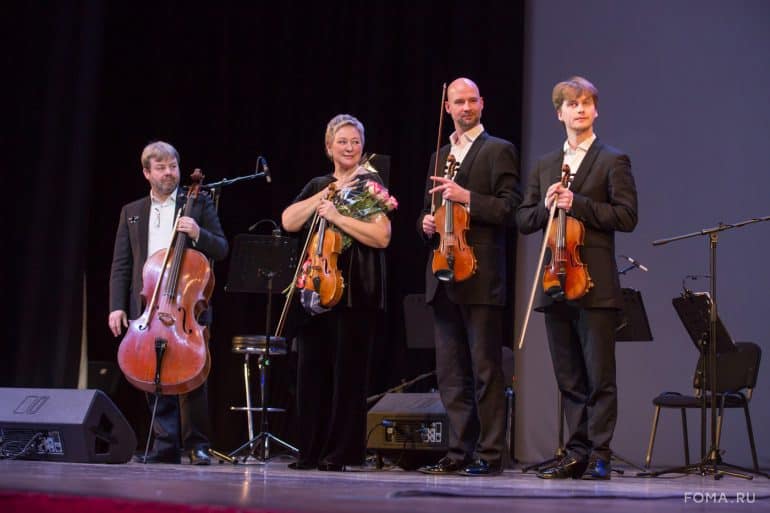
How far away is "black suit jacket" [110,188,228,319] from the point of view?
4.96m

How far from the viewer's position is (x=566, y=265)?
3.76 metres

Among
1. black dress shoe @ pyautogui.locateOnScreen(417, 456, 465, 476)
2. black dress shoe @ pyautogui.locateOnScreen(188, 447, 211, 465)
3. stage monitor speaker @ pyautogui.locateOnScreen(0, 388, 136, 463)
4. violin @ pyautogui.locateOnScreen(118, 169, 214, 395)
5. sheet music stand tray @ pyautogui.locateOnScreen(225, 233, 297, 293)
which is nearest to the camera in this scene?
black dress shoe @ pyautogui.locateOnScreen(417, 456, 465, 476)

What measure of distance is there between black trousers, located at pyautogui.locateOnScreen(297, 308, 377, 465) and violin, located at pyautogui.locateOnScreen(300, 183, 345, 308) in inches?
4.4

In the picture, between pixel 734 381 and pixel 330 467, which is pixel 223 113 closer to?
pixel 330 467

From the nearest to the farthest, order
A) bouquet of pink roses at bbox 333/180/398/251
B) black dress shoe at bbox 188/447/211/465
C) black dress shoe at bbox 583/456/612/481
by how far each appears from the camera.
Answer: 1. black dress shoe at bbox 583/456/612/481
2. bouquet of pink roses at bbox 333/180/398/251
3. black dress shoe at bbox 188/447/211/465

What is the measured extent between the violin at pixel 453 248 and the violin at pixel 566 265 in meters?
0.31

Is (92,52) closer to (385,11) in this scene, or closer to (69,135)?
(69,135)

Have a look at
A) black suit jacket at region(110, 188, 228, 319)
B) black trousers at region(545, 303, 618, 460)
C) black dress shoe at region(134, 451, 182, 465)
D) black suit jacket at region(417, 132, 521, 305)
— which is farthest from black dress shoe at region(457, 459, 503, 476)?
black suit jacket at region(110, 188, 228, 319)

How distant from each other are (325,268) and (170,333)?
0.99m

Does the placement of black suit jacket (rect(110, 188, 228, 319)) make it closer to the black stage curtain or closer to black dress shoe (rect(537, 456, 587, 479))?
the black stage curtain

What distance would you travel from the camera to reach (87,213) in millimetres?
6758

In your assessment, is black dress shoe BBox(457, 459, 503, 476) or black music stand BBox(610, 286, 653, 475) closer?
black dress shoe BBox(457, 459, 503, 476)

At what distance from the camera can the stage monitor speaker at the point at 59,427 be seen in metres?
4.18

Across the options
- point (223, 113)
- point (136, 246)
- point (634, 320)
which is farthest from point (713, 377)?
point (223, 113)
